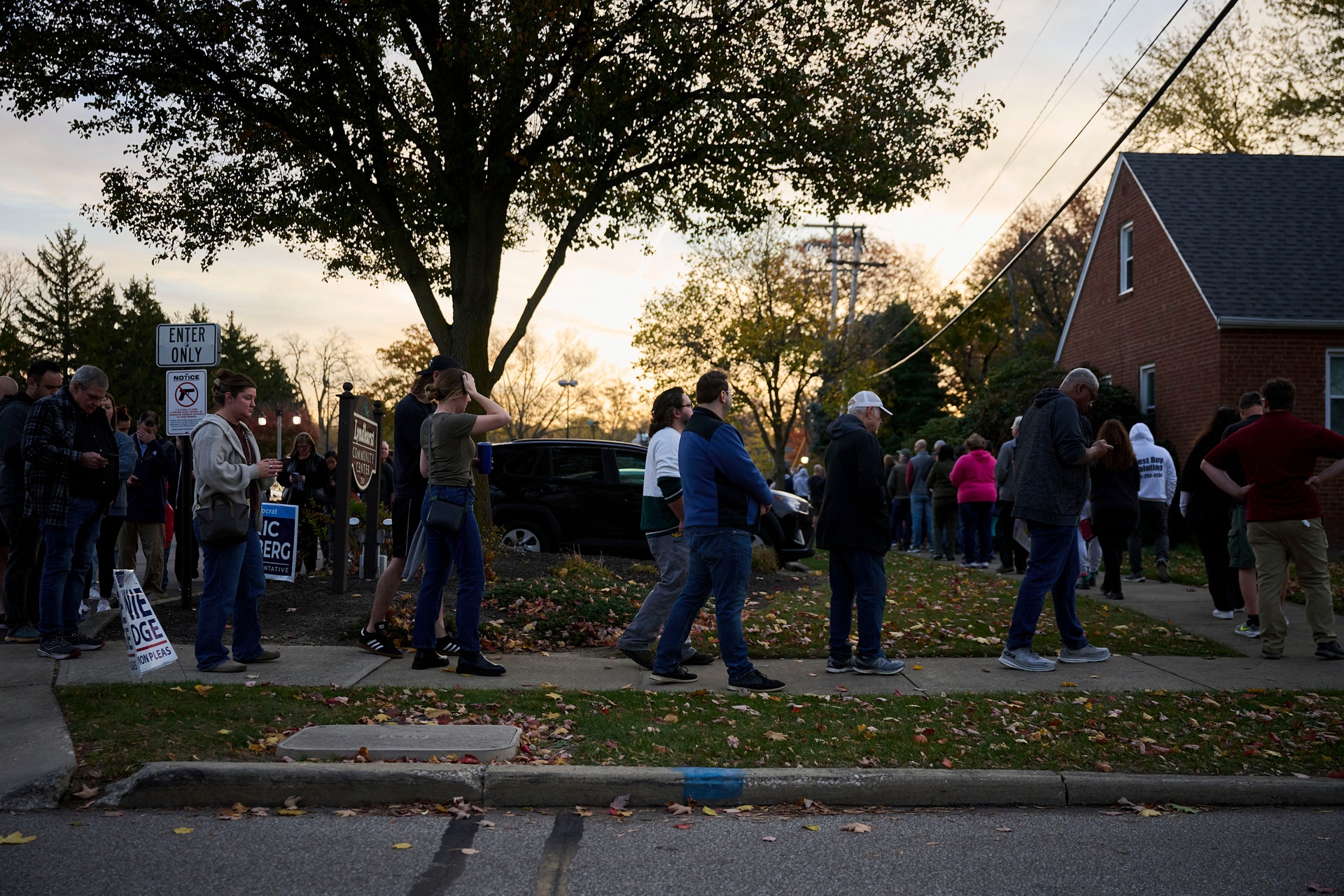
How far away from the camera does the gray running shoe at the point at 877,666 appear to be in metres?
7.19

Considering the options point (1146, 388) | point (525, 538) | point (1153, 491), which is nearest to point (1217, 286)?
point (1146, 388)

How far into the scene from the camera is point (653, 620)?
7332mm

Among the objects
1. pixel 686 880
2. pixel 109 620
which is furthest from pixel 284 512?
pixel 686 880

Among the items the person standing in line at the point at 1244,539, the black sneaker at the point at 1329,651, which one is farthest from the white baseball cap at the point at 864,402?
the black sneaker at the point at 1329,651

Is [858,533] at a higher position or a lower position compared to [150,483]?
lower

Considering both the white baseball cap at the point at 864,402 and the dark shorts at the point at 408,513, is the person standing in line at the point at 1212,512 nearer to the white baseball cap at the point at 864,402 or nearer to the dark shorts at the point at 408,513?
the white baseball cap at the point at 864,402

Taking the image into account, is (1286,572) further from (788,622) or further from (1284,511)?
(788,622)

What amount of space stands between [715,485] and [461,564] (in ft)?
5.66

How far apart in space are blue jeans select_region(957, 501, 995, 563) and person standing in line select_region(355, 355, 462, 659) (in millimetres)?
9449

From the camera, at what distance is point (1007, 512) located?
Answer: 537 inches

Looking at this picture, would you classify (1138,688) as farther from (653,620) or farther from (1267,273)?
(1267,273)

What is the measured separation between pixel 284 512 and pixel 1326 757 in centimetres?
879

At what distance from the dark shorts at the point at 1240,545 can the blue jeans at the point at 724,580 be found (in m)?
4.55

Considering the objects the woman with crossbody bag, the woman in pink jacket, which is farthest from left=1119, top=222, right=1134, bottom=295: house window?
the woman with crossbody bag
